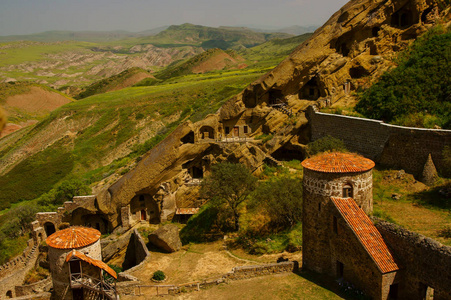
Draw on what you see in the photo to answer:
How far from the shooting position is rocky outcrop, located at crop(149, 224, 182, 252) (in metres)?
24.8

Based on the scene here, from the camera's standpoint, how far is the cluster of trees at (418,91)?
2764cm

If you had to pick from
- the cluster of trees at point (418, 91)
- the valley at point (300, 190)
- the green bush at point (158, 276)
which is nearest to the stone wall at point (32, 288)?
the valley at point (300, 190)

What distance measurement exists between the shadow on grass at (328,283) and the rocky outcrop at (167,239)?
1014 centimetres

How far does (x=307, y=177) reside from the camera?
16.6m

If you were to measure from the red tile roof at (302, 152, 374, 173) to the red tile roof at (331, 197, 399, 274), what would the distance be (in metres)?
1.25

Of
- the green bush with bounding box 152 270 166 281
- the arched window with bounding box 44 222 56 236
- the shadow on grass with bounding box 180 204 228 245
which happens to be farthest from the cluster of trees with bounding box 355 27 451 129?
the arched window with bounding box 44 222 56 236

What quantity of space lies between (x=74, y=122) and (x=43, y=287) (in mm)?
43435

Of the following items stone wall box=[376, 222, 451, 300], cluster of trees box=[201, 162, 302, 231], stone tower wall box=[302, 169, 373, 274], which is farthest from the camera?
cluster of trees box=[201, 162, 302, 231]

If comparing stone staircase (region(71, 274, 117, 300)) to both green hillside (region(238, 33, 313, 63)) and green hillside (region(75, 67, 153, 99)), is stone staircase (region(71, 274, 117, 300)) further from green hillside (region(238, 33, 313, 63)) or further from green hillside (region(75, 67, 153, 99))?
green hillside (region(238, 33, 313, 63))

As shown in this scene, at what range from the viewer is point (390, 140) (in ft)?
84.4

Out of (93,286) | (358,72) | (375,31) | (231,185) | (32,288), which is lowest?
(32,288)

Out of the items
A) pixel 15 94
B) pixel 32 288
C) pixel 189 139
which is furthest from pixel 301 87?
pixel 15 94

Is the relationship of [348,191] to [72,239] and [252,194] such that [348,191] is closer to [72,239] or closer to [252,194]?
[252,194]

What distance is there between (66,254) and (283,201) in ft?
40.1
